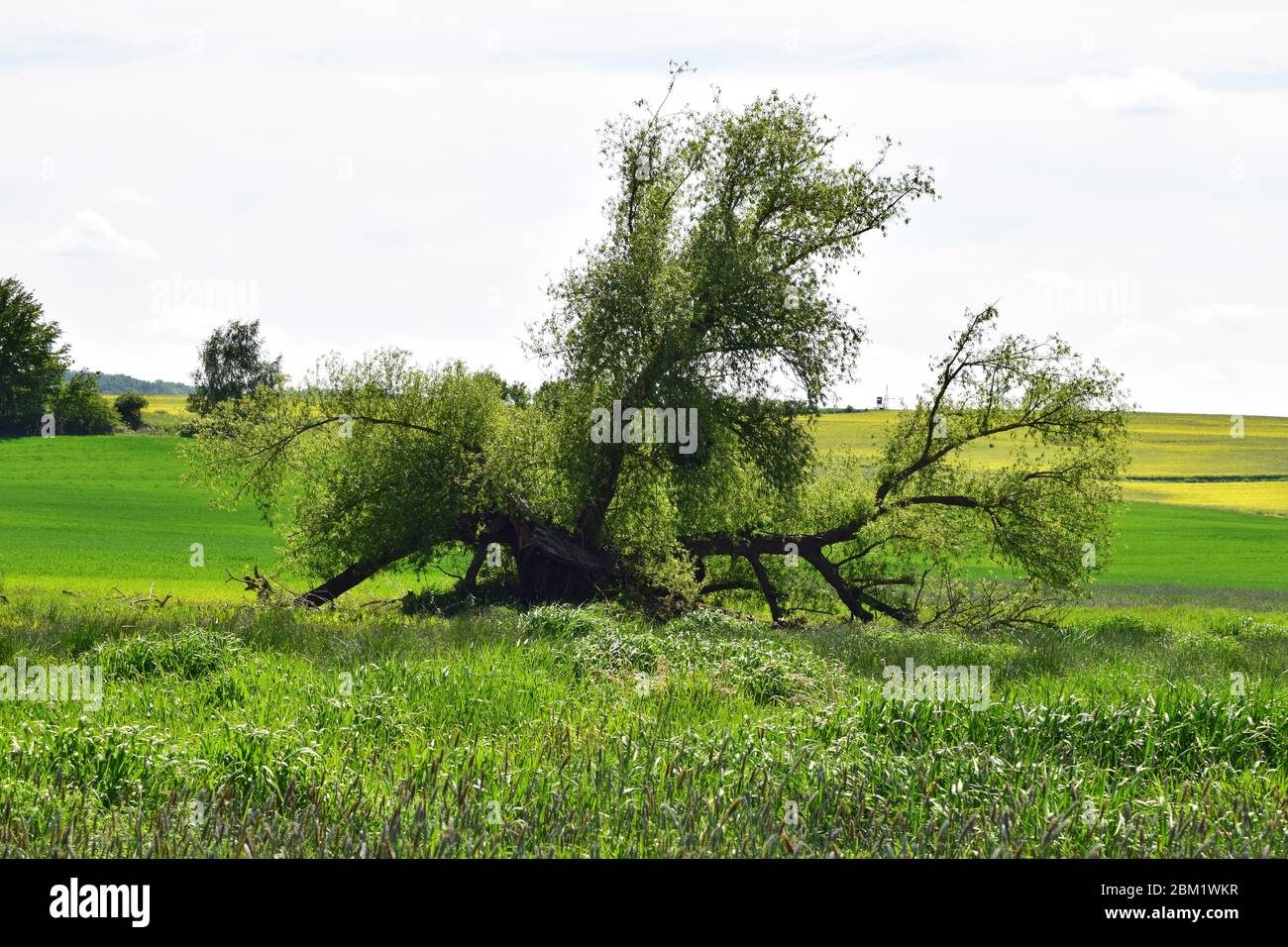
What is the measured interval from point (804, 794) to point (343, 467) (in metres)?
22.3

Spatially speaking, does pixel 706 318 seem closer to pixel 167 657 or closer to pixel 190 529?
pixel 167 657

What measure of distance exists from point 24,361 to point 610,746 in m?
115

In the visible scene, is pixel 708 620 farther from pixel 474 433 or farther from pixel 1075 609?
pixel 1075 609

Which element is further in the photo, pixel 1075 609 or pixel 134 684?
pixel 1075 609

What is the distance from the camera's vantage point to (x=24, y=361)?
106 meters

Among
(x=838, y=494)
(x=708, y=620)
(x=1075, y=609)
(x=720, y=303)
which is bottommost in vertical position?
(x=1075, y=609)

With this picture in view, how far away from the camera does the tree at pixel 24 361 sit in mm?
103062

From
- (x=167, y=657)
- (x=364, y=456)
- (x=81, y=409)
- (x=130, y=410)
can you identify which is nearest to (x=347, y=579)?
(x=364, y=456)

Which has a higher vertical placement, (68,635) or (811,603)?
(68,635)

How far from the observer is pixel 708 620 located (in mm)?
19953

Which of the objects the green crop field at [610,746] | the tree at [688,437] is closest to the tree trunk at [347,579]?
the tree at [688,437]

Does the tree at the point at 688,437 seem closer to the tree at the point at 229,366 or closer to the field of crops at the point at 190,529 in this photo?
the field of crops at the point at 190,529
